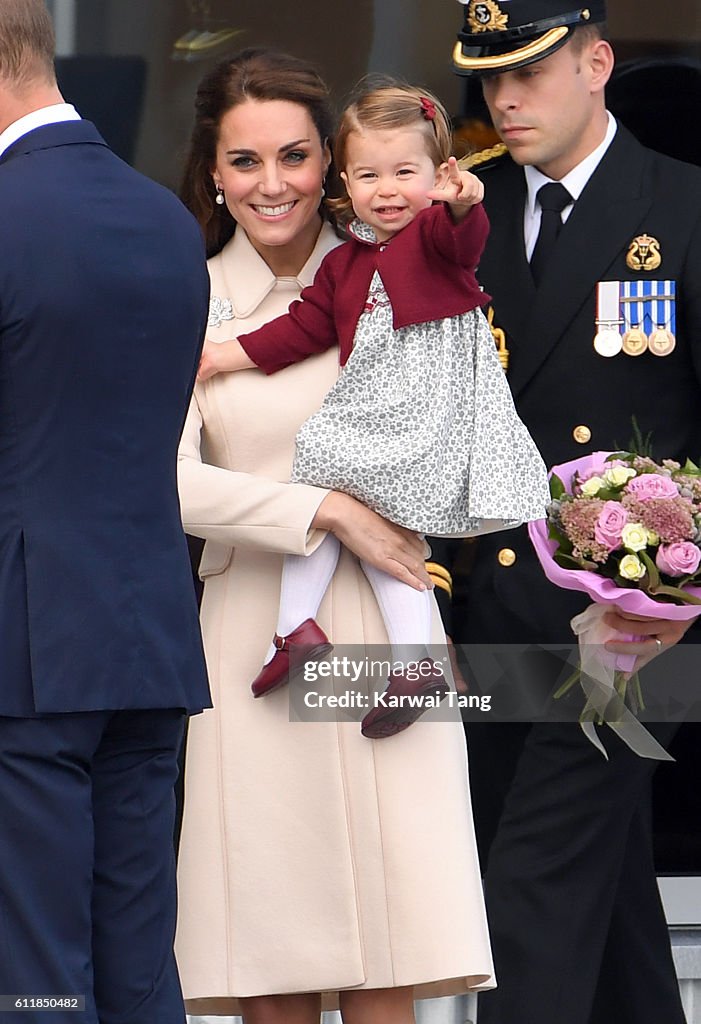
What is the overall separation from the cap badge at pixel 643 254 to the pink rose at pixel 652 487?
1.61ft

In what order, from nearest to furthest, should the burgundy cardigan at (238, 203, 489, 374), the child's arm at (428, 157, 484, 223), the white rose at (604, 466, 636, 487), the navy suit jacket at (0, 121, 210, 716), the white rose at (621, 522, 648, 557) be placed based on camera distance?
the navy suit jacket at (0, 121, 210, 716) < the child's arm at (428, 157, 484, 223) < the burgundy cardigan at (238, 203, 489, 374) < the white rose at (621, 522, 648, 557) < the white rose at (604, 466, 636, 487)

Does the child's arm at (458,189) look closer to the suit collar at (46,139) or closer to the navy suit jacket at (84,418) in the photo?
the navy suit jacket at (84,418)

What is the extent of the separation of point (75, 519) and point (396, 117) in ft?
3.27

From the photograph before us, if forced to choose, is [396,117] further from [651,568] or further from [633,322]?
[651,568]

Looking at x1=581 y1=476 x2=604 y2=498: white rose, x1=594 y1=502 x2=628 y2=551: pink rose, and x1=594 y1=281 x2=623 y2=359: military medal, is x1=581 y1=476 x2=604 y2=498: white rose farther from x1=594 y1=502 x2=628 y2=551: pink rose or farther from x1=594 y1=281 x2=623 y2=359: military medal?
x1=594 y1=281 x2=623 y2=359: military medal

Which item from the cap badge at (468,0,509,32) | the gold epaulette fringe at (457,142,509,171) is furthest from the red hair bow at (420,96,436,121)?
the gold epaulette fringe at (457,142,509,171)

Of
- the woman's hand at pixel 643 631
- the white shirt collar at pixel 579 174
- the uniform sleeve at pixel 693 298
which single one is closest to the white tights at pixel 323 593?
the woman's hand at pixel 643 631

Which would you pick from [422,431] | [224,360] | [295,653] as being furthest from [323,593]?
[224,360]

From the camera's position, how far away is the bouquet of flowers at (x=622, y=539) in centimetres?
312

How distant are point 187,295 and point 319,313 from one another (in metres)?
0.62

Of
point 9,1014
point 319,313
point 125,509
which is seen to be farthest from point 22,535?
point 319,313

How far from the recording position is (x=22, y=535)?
8.03 ft

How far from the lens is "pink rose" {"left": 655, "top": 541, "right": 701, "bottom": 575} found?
3.11 m

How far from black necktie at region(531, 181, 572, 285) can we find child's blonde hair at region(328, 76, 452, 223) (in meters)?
0.45
